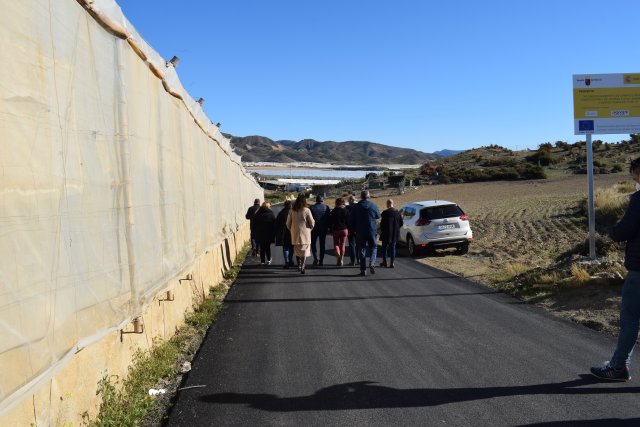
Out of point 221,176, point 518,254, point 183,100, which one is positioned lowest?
point 518,254

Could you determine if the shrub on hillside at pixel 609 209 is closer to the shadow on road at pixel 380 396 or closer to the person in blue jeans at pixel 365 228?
the person in blue jeans at pixel 365 228

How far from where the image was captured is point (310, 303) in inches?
368

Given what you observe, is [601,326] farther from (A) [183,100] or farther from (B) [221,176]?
(B) [221,176]

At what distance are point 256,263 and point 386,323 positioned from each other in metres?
8.33

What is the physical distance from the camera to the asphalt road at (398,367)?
463 centimetres

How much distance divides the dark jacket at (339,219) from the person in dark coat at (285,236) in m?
1.13

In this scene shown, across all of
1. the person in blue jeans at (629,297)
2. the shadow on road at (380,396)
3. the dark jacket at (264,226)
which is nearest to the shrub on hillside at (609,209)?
the dark jacket at (264,226)

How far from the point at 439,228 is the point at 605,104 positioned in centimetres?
578

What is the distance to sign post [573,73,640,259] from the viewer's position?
38.8 feet

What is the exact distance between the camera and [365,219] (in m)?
13.0

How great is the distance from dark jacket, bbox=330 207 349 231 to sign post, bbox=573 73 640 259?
558 cm

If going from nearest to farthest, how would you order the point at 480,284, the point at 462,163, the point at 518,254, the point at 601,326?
1. the point at 601,326
2. the point at 480,284
3. the point at 518,254
4. the point at 462,163

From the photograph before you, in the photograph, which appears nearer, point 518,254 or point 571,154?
point 518,254

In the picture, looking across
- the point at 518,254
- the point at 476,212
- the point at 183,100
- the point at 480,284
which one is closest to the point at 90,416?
the point at 183,100
